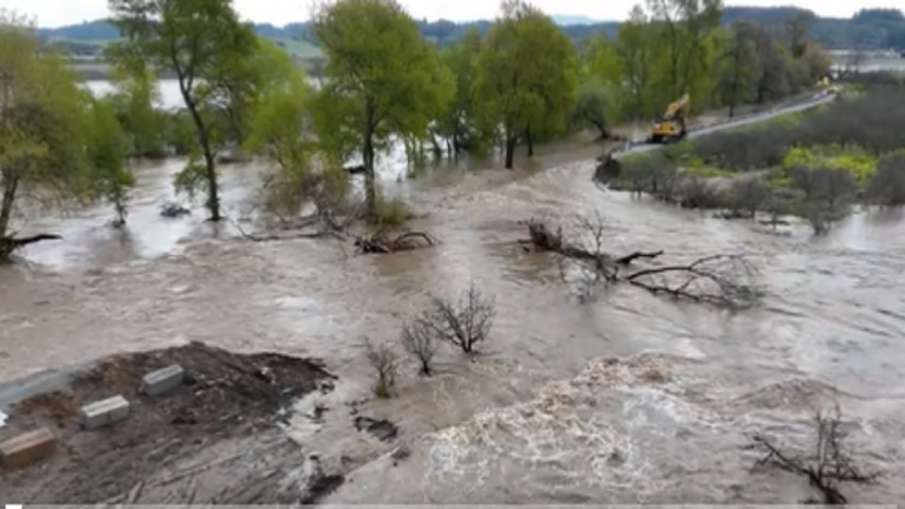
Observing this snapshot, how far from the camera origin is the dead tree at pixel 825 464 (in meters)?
9.10

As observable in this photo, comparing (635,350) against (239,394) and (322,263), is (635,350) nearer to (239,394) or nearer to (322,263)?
(239,394)

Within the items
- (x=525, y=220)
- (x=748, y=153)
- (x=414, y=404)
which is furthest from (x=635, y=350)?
(x=748, y=153)

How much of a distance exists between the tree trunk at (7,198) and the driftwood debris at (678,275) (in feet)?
48.9

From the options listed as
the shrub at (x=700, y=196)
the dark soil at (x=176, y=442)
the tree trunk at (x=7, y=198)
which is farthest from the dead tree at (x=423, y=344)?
the shrub at (x=700, y=196)

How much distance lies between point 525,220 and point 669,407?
1654 cm

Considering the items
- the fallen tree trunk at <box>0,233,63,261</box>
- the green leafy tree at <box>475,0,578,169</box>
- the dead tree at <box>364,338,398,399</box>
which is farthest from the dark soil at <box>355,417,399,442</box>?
the green leafy tree at <box>475,0,578,169</box>

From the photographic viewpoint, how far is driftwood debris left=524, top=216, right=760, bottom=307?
55.6 feet

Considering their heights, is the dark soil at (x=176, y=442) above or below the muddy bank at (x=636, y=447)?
above

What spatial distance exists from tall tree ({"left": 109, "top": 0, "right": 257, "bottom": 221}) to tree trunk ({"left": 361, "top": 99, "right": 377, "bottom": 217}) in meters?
4.77

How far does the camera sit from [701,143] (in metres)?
44.1

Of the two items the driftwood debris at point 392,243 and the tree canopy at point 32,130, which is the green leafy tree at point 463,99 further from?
the tree canopy at point 32,130

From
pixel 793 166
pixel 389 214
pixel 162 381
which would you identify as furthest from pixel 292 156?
pixel 793 166

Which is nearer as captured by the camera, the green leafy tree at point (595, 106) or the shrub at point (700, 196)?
the shrub at point (700, 196)

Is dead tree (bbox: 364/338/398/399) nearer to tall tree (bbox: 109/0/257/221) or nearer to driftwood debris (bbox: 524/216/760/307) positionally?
driftwood debris (bbox: 524/216/760/307)
